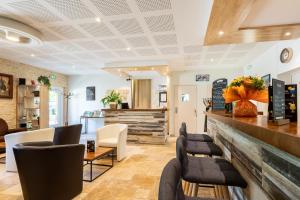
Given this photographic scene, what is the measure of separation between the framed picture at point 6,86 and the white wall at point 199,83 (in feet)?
17.5

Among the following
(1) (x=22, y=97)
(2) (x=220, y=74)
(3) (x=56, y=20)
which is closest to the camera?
(3) (x=56, y=20)

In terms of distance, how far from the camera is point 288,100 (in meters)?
1.27

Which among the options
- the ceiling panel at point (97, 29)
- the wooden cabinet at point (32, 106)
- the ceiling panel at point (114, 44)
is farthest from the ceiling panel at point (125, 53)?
the wooden cabinet at point (32, 106)

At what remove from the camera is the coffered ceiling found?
2828mm

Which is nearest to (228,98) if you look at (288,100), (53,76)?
(288,100)

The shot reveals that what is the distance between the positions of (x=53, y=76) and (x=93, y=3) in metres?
6.07

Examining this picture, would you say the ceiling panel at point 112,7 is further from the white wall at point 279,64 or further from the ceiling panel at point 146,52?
the white wall at point 279,64

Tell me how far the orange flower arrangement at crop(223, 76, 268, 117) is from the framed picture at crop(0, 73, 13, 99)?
642cm

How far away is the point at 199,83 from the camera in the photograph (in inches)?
295

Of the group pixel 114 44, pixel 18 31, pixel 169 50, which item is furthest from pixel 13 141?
pixel 169 50

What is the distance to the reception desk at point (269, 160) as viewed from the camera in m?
0.73

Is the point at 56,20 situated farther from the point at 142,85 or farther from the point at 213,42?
the point at 142,85

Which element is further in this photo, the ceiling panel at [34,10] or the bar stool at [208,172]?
the ceiling panel at [34,10]

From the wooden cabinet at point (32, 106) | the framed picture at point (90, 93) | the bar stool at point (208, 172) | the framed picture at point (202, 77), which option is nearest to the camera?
the bar stool at point (208, 172)
